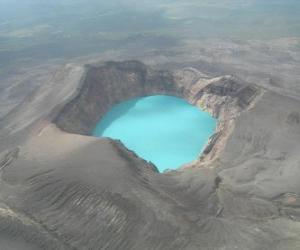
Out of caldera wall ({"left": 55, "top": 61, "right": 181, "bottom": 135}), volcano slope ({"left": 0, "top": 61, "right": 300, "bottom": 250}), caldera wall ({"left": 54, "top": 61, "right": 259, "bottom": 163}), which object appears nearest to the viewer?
volcano slope ({"left": 0, "top": 61, "right": 300, "bottom": 250})

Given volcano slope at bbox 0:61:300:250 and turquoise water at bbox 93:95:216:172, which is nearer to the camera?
volcano slope at bbox 0:61:300:250

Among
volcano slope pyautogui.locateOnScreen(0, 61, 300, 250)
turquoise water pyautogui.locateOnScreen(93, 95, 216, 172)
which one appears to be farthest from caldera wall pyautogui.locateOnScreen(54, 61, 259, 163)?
turquoise water pyautogui.locateOnScreen(93, 95, 216, 172)

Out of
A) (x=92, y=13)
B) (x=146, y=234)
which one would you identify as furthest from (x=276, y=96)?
(x=92, y=13)

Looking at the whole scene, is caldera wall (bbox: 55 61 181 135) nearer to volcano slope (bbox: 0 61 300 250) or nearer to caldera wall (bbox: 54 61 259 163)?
caldera wall (bbox: 54 61 259 163)

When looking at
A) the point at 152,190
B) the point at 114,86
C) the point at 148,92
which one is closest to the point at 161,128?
the point at 148,92

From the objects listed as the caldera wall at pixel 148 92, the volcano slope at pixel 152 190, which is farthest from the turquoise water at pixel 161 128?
the volcano slope at pixel 152 190

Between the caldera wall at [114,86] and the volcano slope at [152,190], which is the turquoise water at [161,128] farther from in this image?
the volcano slope at [152,190]

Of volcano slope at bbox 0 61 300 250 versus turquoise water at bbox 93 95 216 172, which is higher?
turquoise water at bbox 93 95 216 172
